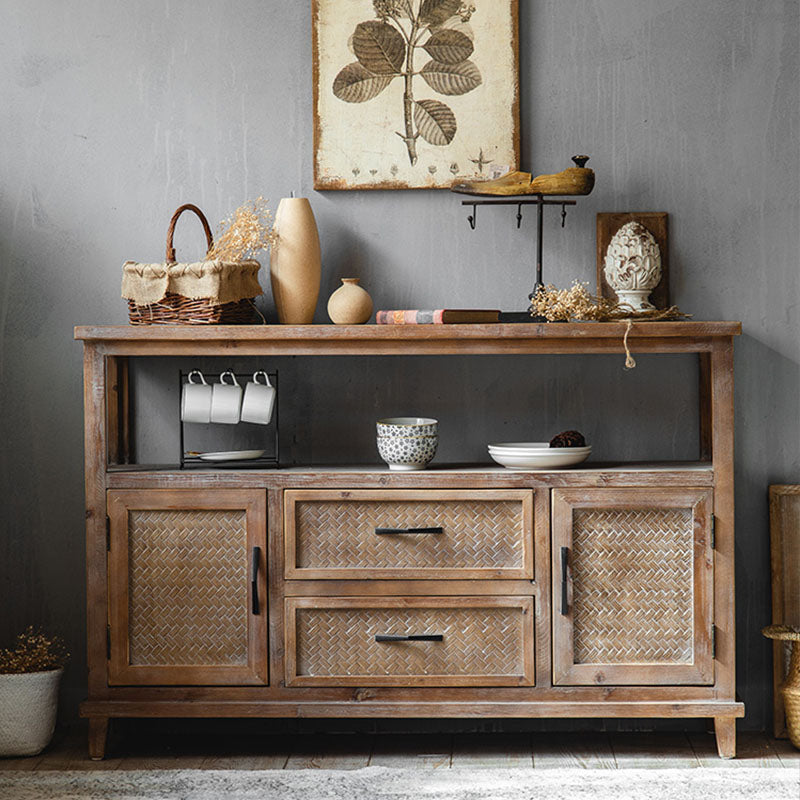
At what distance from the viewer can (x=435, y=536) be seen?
274cm

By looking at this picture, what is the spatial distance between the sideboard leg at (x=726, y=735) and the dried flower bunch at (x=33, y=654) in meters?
1.96

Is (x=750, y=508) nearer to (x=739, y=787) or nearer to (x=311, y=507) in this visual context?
(x=739, y=787)

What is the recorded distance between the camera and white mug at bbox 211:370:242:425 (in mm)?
2859

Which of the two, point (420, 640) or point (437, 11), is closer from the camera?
point (420, 640)

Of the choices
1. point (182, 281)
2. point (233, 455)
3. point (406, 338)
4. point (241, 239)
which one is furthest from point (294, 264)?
point (233, 455)

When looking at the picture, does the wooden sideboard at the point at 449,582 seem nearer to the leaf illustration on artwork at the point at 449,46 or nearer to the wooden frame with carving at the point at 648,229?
the wooden frame with carving at the point at 648,229

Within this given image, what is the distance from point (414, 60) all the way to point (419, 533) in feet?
4.89

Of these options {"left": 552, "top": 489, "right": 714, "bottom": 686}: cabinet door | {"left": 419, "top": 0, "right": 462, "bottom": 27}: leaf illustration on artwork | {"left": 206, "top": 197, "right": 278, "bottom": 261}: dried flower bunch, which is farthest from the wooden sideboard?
{"left": 419, "top": 0, "right": 462, "bottom": 27}: leaf illustration on artwork

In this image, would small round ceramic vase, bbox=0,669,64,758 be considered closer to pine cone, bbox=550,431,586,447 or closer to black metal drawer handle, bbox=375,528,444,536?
black metal drawer handle, bbox=375,528,444,536

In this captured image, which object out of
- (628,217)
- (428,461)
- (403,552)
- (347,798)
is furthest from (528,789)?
(628,217)

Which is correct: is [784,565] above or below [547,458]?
below

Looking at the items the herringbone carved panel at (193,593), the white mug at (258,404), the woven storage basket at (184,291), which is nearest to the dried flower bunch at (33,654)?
the herringbone carved panel at (193,593)

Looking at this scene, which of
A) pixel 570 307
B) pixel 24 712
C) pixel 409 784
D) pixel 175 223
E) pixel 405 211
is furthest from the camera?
pixel 405 211

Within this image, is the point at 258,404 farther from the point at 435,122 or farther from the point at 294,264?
the point at 435,122
